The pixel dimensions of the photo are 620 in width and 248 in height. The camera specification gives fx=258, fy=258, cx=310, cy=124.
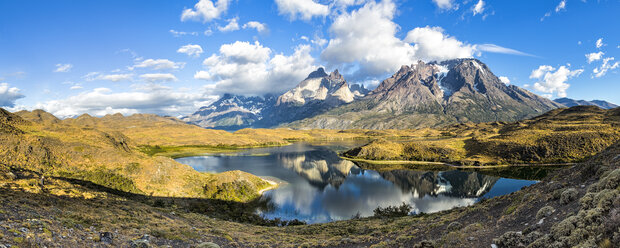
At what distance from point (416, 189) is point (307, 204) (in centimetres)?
3825

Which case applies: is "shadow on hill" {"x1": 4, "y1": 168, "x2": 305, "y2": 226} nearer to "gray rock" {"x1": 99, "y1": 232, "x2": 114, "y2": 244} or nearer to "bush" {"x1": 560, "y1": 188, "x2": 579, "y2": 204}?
"gray rock" {"x1": 99, "y1": 232, "x2": 114, "y2": 244}

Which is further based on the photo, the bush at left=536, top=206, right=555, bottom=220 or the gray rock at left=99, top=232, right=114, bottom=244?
the gray rock at left=99, top=232, right=114, bottom=244

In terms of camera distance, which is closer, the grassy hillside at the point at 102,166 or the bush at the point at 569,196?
the bush at the point at 569,196

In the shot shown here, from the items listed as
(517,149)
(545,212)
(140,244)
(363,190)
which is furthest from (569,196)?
(517,149)

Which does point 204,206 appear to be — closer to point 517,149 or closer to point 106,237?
point 106,237

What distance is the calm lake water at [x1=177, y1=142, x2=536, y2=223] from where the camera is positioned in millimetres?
62750

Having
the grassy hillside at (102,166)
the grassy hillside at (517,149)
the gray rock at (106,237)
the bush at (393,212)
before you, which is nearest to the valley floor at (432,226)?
the gray rock at (106,237)

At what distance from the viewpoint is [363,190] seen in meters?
81.2

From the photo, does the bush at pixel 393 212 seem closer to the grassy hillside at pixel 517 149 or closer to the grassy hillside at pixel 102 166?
the grassy hillside at pixel 102 166

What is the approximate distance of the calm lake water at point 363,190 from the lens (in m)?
62.8

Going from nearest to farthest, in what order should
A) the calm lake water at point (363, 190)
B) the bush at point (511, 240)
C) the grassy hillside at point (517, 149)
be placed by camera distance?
the bush at point (511, 240) < the calm lake water at point (363, 190) < the grassy hillside at point (517, 149)

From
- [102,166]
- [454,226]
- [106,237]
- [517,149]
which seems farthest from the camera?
[517,149]

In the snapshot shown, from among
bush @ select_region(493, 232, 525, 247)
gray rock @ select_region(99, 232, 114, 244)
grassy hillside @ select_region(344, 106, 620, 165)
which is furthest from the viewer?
grassy hillside @ select_region(344, 106, 620, 165)

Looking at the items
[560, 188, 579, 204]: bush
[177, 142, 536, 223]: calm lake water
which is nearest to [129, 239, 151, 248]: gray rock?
[560, 188, 579, 204]: bush
